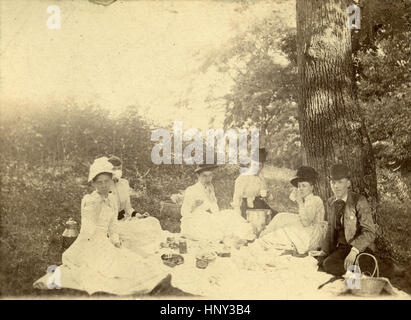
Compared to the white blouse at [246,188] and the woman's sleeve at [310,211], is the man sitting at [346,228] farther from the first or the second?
the white blouse at [246,188]

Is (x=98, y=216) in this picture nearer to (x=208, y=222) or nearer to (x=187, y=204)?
(x=187, y=204)

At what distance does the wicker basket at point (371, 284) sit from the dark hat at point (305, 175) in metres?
0.93

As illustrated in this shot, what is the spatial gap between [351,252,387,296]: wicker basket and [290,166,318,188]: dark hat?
3.06 ft

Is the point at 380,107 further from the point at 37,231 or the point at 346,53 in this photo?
the point at 37,231

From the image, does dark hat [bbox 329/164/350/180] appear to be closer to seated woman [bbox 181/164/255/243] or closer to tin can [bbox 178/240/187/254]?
seated woman [bbox 181/164/255/243]

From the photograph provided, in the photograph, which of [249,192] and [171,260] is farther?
[249,192]

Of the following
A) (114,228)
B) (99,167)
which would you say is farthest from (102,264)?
(99,167)

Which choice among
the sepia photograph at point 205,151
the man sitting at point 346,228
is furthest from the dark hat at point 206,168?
the man sitting at point 346,228

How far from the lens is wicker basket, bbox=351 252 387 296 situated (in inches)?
177

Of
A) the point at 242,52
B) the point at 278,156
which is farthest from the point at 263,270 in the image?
the point at 242,52

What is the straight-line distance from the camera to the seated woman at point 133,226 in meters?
4.62

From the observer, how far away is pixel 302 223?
4.59 metres

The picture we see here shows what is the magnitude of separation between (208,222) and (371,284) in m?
1.82

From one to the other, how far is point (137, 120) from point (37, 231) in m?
1.62
